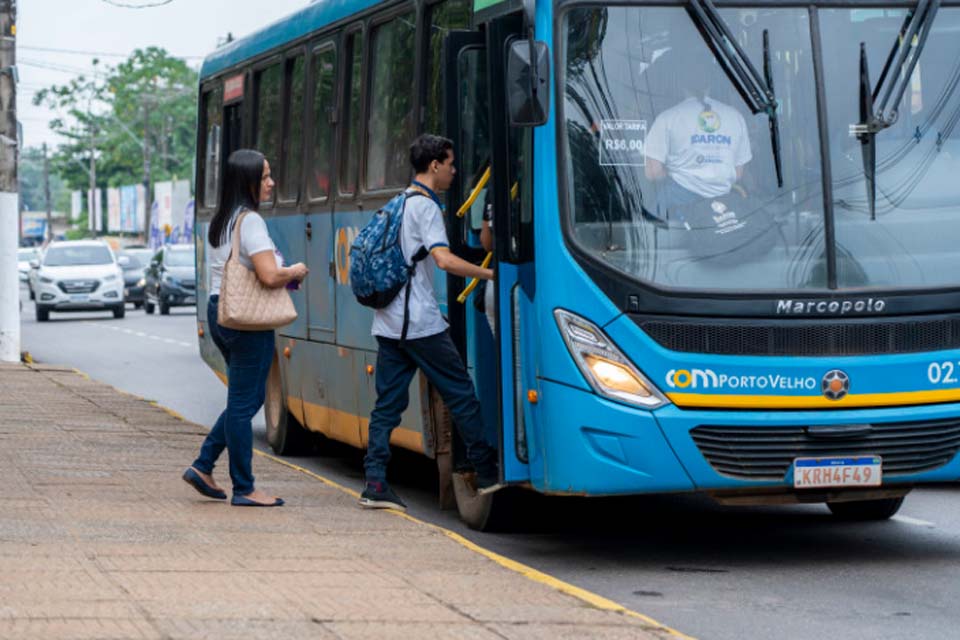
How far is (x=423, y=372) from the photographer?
32.5 feet

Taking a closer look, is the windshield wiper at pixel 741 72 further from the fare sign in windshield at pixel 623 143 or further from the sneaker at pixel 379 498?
the sneaker at pixel 379 498

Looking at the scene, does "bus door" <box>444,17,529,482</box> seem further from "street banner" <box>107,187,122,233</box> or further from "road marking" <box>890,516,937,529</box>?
"street banner" <box>107,187,122,233</box>

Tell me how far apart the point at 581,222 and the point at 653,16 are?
0.94m

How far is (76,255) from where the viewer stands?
141 ft

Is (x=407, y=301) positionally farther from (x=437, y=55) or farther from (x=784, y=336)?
(x=784, y=336)

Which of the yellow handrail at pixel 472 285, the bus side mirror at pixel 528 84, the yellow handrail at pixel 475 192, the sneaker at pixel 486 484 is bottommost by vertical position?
the sneaker at pixel 486 484

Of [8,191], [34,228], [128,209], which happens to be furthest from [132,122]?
[8,191]

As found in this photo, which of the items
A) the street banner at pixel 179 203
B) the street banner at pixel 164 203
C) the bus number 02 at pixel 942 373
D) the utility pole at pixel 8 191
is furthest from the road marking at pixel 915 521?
the street banner at pixel 164 203

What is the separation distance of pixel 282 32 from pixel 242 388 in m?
4.51

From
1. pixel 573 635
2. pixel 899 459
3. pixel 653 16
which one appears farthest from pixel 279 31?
pixel 573 635

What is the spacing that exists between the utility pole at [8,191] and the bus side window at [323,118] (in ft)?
33.1

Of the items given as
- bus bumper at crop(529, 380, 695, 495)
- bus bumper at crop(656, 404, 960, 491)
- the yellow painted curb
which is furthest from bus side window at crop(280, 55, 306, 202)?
bus bumper at crop(656, 404, 960, 491)

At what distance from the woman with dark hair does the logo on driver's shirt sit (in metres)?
2.10

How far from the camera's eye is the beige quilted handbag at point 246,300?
9711mm
